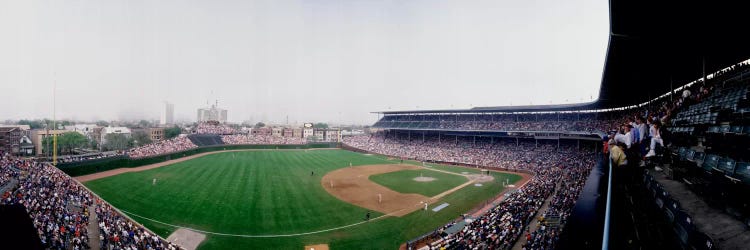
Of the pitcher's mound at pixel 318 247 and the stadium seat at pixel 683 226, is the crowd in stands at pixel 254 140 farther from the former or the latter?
the stadium seat at pixel 683 226

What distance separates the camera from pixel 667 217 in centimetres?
638

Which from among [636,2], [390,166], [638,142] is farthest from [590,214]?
[390,166]

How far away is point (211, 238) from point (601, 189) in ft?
59.3

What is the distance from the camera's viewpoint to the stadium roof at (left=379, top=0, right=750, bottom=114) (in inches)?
311

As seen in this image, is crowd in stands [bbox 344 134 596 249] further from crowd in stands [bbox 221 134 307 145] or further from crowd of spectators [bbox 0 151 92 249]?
crowd of spectators [bbox 0 151 92 249]

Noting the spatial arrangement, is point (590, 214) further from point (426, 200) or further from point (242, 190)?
point (242, 190)

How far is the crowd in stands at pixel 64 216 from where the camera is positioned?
13273 millimetres

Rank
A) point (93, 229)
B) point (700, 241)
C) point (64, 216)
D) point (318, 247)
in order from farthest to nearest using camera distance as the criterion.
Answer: point (318, 247)
point (93, 229)
point (64, 216)
point (700, 241)

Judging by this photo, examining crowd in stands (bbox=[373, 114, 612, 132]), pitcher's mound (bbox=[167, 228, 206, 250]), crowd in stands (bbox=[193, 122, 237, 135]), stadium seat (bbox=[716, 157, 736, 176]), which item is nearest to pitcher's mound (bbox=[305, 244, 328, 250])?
pitcher's mound (bbox=[167, 228, 206, 250])

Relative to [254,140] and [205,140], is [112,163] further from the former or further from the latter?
[254,140]

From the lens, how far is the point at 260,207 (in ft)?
72.2

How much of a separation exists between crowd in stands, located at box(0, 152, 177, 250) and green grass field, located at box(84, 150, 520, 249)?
200 cm

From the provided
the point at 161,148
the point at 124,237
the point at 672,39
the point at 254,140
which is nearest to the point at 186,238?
the point at 124,237

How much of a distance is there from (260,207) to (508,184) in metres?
23.0
